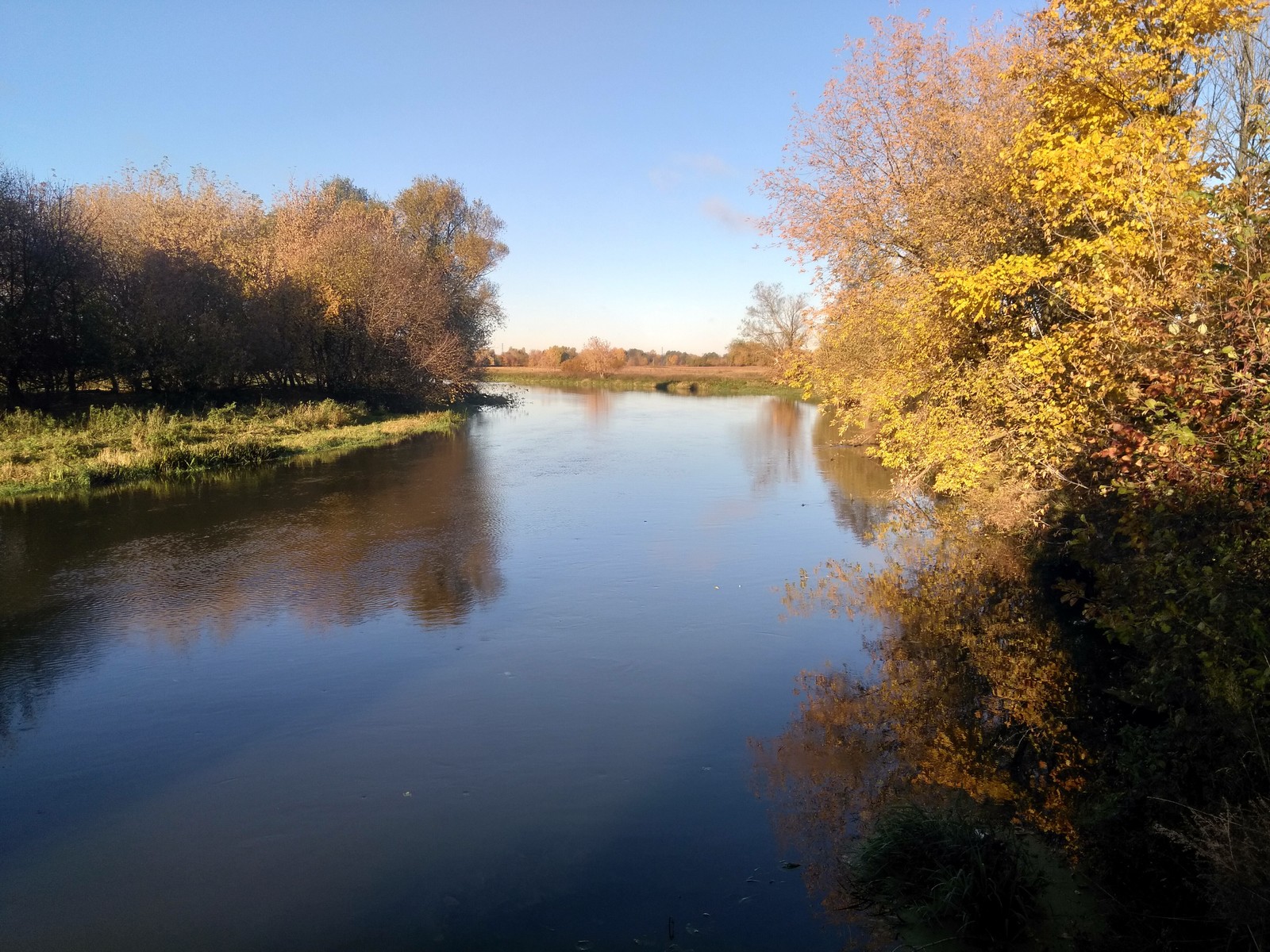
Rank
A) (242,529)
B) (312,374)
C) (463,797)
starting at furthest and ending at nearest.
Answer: (312,374) < (242,529) < (463,797)

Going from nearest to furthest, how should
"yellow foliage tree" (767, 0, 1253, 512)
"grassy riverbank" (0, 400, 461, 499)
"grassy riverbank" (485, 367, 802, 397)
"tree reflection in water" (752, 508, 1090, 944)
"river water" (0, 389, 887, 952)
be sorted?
"river water" (0, 389, 887, 952) → "tree reflection in water" (752, 508, 1090, 944) → "yellow foliage tree" (767, 0, 1253, 512) → "grassy riverbank" (0, 400, 461, 499) → "grassy riverbank" (485, 367, 802, 397)

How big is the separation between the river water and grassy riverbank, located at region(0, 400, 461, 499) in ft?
8.67

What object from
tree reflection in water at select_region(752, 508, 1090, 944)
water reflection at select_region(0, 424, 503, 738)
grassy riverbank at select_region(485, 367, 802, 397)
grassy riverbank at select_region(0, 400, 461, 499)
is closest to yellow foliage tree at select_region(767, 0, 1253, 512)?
tree reflection in water at select_region(752, 508, 1090, 944)

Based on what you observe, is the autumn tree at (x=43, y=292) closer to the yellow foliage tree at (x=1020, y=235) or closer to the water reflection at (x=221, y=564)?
the water reflection at (x=221, y=564)

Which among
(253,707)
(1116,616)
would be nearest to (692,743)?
(1116,616)

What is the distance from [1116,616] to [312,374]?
3371 centimetres

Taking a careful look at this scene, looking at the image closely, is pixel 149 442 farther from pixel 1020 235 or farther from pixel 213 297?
pixel 1020 235

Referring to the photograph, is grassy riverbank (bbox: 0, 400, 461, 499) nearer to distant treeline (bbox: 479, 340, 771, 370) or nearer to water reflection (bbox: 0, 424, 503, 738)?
water reflection (bbox: 0, 424, 503, 738)

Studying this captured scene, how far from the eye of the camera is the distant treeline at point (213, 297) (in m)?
24.0

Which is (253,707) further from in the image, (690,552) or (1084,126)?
(1084,126)

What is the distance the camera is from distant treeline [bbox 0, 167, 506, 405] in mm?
23969

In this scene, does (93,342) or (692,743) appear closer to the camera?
(692,743)

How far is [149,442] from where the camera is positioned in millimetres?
19609

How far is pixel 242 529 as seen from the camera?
13430 mm
